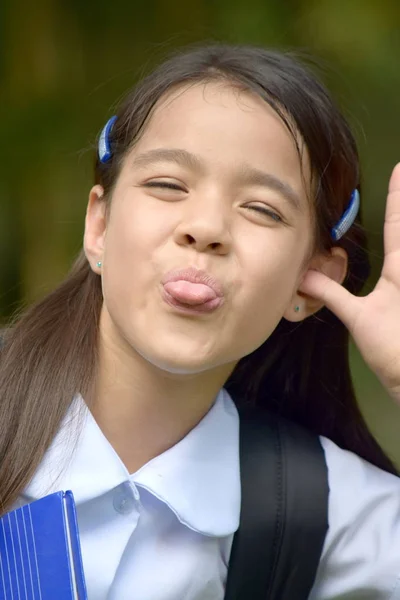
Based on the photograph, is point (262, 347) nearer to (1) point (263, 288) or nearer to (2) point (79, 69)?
(1) point (263, 288)

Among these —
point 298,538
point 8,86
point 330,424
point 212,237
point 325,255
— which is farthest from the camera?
point 8,86

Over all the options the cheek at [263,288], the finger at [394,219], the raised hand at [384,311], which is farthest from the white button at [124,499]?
the finger at [394,219]

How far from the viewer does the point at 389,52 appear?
2.33 metres

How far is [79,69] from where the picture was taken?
2.31m

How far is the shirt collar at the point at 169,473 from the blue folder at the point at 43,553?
10 cm

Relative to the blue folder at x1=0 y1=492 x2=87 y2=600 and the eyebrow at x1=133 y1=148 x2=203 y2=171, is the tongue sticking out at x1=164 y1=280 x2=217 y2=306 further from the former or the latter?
the blue folder at x1=0 y1=492 x2=87 y2=600

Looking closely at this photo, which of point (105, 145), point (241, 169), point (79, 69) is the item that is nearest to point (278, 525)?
point (241, 169)

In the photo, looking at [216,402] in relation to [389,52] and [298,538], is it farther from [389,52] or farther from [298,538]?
[389,52]

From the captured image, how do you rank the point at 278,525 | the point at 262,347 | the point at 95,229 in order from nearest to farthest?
1. the point at 278,525
2. the point at 95,229
3. the point at 262,347

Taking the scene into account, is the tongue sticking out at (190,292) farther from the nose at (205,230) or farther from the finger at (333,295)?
the finger at (333,295)

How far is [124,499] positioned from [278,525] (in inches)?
7.9

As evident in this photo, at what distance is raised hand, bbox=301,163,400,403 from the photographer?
1.33m

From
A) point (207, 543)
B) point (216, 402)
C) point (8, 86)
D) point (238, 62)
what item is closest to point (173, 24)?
point (8, 86)

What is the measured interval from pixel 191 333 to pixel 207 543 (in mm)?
281
